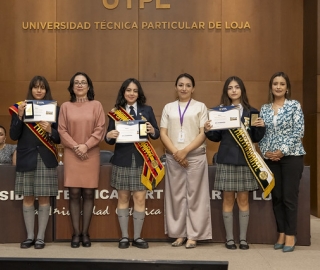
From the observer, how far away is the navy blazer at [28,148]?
159 inches

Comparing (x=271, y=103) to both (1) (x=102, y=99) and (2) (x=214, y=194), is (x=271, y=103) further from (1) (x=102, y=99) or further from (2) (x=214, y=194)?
(1) (x=102, y=99)

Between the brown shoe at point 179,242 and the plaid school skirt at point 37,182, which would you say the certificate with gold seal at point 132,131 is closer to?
the plaid school skirt at point 37,182

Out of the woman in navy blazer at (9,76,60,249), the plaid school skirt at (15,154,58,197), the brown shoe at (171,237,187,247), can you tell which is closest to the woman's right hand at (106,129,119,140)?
the woman in navy blazer at (9,76,60,249)

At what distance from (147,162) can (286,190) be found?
1228 millimetres

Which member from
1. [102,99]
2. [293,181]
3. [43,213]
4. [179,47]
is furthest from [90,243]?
[179,47]

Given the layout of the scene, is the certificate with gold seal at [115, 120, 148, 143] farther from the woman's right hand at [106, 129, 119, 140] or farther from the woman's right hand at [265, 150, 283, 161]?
the woman's right hand at [265, 150, 283, 161]

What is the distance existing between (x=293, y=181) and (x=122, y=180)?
4.86ft

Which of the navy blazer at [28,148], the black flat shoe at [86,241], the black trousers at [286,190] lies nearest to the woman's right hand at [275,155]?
the black trousers at [286,190]

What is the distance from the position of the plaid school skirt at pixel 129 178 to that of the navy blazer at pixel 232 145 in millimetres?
706

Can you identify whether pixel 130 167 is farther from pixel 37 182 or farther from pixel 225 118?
pixel 225 118

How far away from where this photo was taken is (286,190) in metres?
3.99

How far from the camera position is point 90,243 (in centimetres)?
418

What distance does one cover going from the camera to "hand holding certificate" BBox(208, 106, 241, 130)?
3934mm

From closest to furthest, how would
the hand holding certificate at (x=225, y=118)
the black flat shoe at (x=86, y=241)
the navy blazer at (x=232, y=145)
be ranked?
the hand holding certificate at (x=225, y=118)
the navy blazer at (x=232, y=145)
the black flat shoe at (x=86, y=241)
